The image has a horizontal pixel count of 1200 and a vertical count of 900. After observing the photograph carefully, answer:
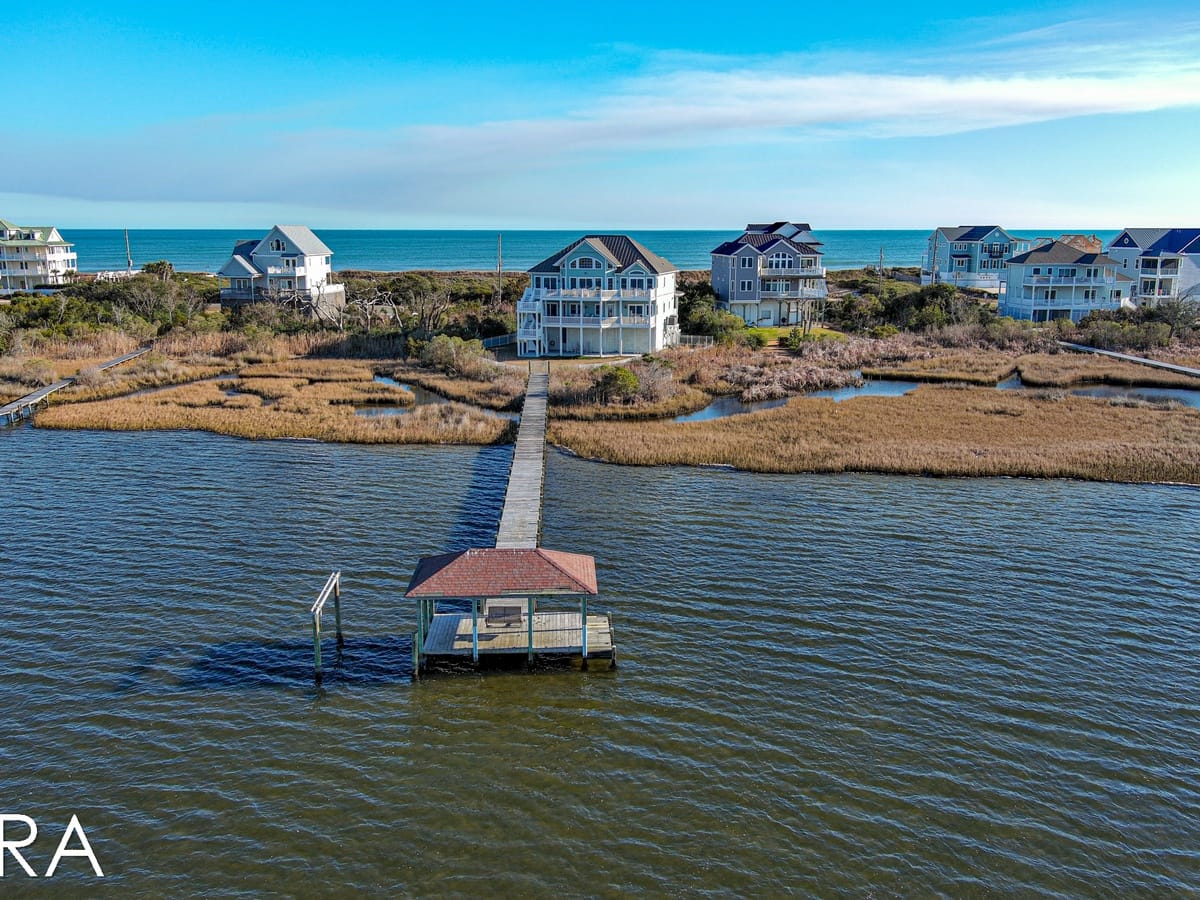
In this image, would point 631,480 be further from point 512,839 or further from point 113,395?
point 113,395

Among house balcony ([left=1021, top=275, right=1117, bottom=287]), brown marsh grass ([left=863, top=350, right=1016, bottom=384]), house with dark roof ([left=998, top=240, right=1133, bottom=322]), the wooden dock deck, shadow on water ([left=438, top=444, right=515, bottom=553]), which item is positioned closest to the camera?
the wooden dock deck


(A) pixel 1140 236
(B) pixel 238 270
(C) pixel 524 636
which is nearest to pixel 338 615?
(C) pixel 524 636

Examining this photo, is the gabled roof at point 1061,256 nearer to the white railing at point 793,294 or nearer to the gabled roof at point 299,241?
the white railing at point 793,294

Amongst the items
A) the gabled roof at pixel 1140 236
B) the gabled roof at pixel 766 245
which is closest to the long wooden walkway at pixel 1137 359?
the gabled roof at pixel 766 245

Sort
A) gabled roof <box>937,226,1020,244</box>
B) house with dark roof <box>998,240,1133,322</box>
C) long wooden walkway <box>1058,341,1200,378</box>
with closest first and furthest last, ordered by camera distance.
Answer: long wooden walkway <box>1058,341,1200,378</box>, house with dark roof <box>998,240,1133,322</box>, gabled roof <box>937,226,1020,244</box>

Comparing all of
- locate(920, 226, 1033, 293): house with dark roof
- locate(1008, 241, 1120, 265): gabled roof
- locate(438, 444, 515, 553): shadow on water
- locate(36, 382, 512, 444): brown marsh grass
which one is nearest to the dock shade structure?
locate(438, 444, 515, 553): shadow on water

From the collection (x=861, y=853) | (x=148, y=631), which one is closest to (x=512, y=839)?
(x=861, y=853)

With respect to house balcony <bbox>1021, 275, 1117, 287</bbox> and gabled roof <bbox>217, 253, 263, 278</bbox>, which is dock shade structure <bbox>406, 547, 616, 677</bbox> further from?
gabled roof <bbox>217, 253, 263, 278</bbox>
